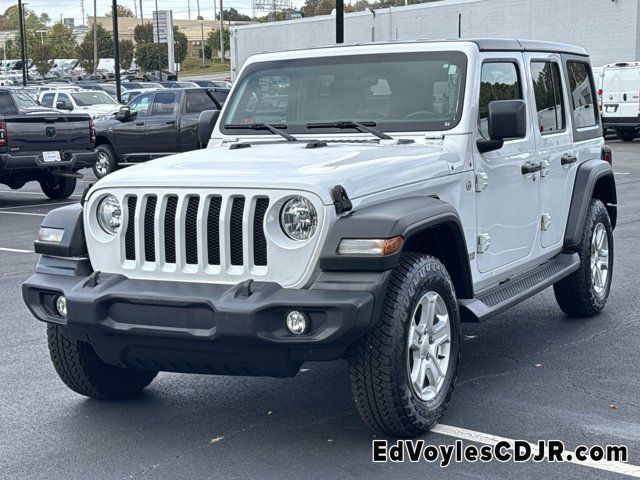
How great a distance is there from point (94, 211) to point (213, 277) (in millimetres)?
809

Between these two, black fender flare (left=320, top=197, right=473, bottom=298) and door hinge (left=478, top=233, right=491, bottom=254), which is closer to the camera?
black fender flare (left=320, top=197, right=473, bottom=298)

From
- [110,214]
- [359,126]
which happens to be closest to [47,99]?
[359,126]

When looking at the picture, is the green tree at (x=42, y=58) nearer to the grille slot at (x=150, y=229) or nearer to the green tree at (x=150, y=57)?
the green tree at (x=150, y=57)

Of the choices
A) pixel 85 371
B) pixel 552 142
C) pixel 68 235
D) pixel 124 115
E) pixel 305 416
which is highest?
pixel 552 142

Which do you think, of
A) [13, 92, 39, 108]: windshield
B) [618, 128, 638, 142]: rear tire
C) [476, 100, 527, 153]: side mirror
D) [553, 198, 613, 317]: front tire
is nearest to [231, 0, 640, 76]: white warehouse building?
[618, 128, 638, 142]: rear tire

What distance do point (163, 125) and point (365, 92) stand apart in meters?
15.2

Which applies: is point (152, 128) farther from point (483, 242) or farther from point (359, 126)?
point (483, 242)

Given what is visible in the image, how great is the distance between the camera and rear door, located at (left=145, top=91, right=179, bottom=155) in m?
21.2

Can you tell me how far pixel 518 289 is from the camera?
6.70m

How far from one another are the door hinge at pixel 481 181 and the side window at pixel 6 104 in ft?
39.1

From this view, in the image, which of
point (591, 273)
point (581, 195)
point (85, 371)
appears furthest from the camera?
point (591, 273)

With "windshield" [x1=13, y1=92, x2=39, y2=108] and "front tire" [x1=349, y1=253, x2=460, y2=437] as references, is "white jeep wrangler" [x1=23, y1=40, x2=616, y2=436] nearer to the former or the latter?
"front tire" [x1=349, y1=253, x2=460, y2=437]

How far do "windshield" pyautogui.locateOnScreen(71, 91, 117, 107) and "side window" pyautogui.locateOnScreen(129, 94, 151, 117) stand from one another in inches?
317

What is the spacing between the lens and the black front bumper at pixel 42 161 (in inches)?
635
